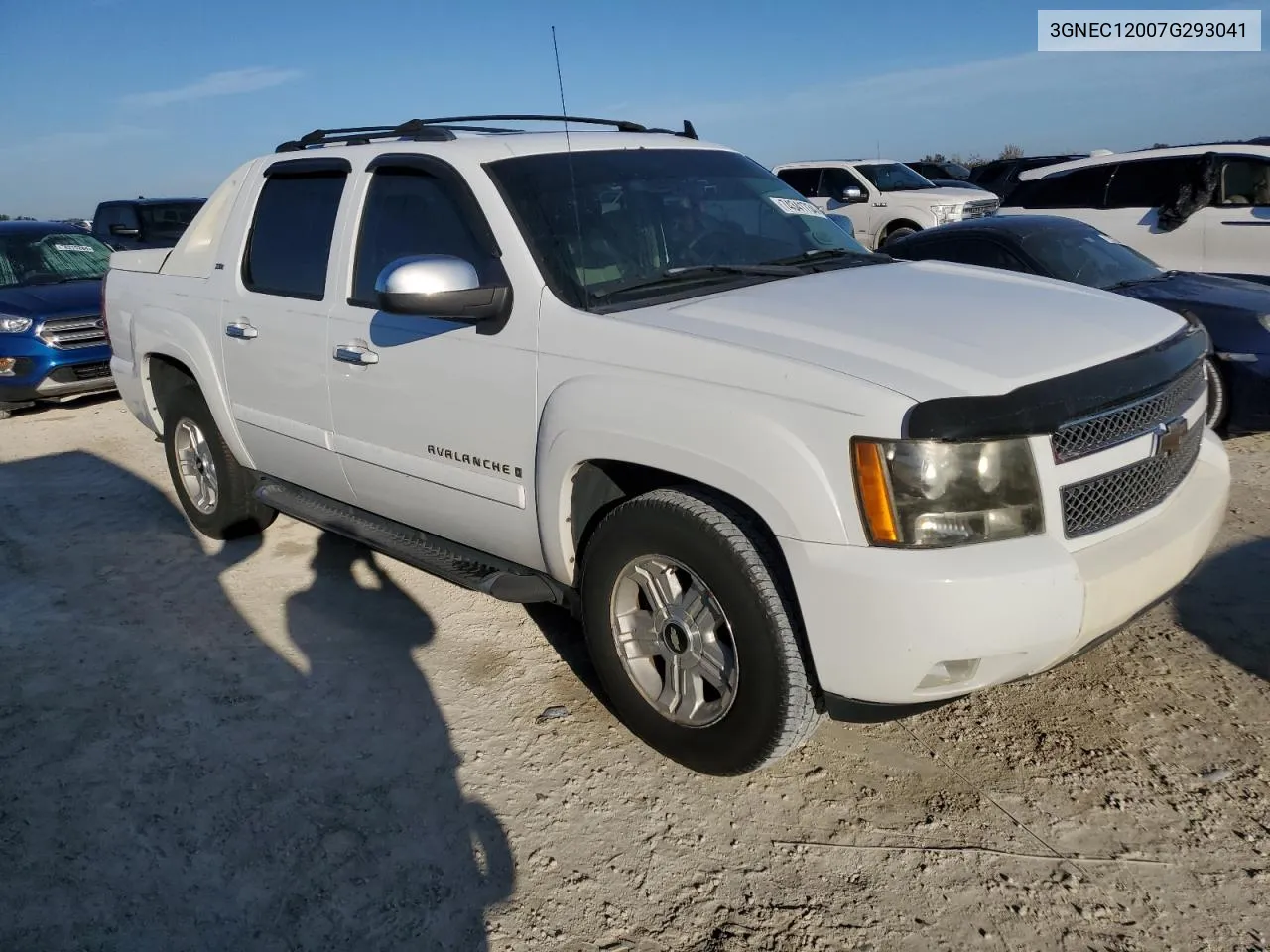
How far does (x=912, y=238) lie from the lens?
7.06 m

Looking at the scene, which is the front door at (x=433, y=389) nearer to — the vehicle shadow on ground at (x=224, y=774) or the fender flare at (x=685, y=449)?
the fender flare at (x=685, y=449)

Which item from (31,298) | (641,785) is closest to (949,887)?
(641,785)

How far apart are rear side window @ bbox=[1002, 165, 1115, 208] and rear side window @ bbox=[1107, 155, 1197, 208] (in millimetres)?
104

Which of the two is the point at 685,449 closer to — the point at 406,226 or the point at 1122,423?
the point at 1122,423

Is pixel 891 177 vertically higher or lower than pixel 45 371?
higher

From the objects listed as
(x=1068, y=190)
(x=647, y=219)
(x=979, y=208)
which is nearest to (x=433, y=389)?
(x=647, y=219)

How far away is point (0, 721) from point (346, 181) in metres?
2.38

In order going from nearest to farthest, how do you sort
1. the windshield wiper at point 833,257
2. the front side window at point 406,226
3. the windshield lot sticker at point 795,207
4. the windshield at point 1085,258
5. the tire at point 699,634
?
the tire at point 699,634
the front side window at point 406,226
the windshield wiper at point 833,257
the windshield lot sticker at point 795,207
the windshield at point 1085,258

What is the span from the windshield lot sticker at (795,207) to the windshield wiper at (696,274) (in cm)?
51

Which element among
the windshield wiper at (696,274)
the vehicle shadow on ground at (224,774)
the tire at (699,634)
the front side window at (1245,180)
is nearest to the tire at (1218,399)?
the windshield wiper at (696,274)

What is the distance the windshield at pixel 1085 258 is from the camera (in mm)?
6230

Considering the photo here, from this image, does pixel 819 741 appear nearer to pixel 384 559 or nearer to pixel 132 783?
pixel 132 783

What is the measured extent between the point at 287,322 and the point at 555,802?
231cm

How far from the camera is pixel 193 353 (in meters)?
4.83
